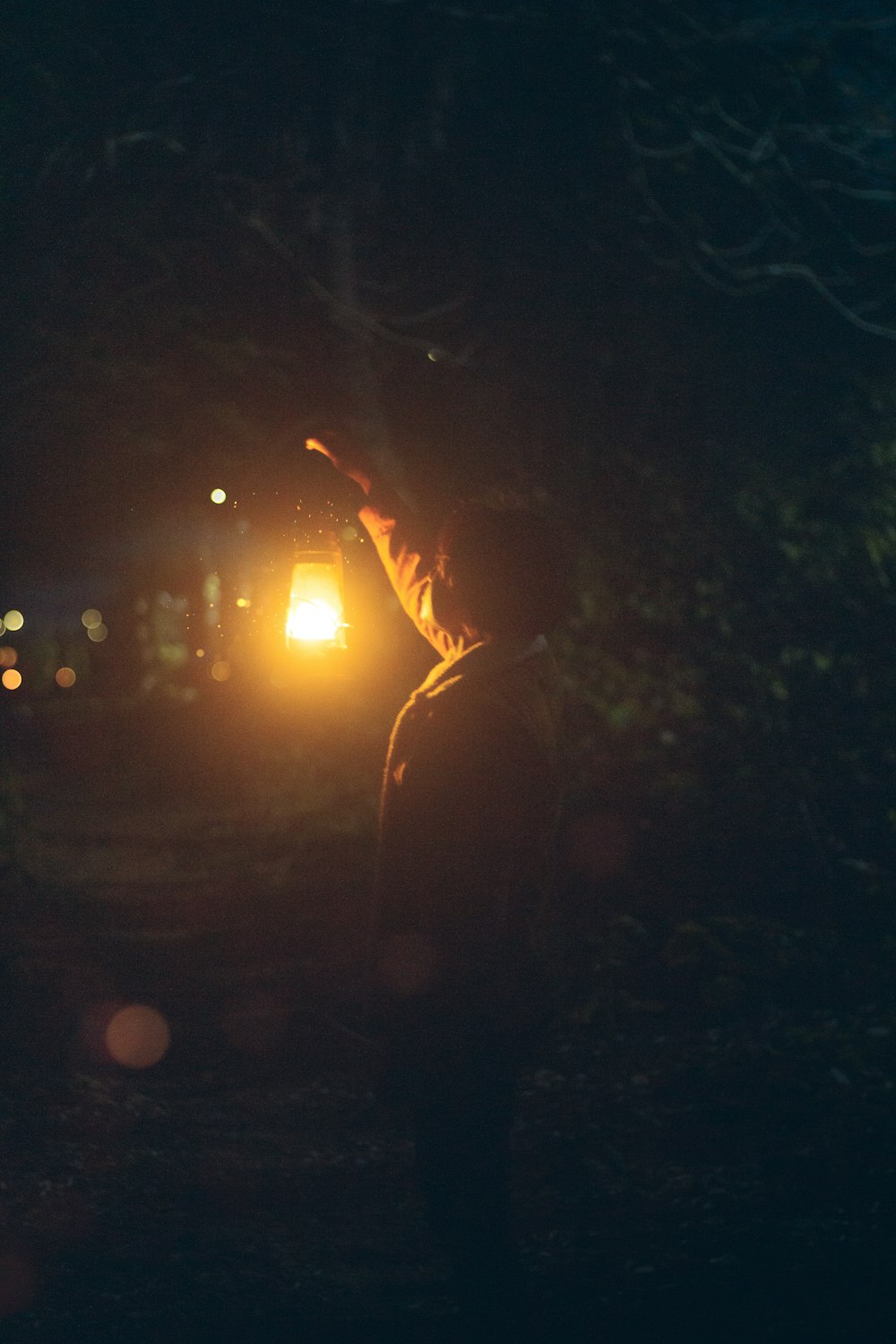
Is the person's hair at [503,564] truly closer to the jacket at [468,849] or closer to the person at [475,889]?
the person at [475,889]

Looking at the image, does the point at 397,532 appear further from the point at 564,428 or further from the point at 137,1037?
the point at 137,1037

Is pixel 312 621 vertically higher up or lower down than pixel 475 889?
higher up

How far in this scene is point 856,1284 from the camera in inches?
172

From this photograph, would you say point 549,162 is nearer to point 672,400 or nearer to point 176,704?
point 672,400

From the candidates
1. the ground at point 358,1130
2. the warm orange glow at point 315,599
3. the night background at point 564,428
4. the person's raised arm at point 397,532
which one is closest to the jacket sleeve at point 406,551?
the person's raised arm at point 397,532

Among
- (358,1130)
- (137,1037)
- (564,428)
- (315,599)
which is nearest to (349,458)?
(315,599)

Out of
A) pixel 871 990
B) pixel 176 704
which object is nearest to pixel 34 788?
pixel 176 704

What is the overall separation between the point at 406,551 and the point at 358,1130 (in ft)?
11.3

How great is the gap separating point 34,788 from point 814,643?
1244cm

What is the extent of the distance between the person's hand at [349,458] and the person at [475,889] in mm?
475

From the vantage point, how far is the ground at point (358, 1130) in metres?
4.29

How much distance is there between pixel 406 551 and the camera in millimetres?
3846

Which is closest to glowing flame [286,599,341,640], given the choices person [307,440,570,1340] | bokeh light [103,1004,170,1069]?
person [307,440,570,1340]

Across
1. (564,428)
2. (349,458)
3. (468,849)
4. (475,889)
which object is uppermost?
(564,428)
